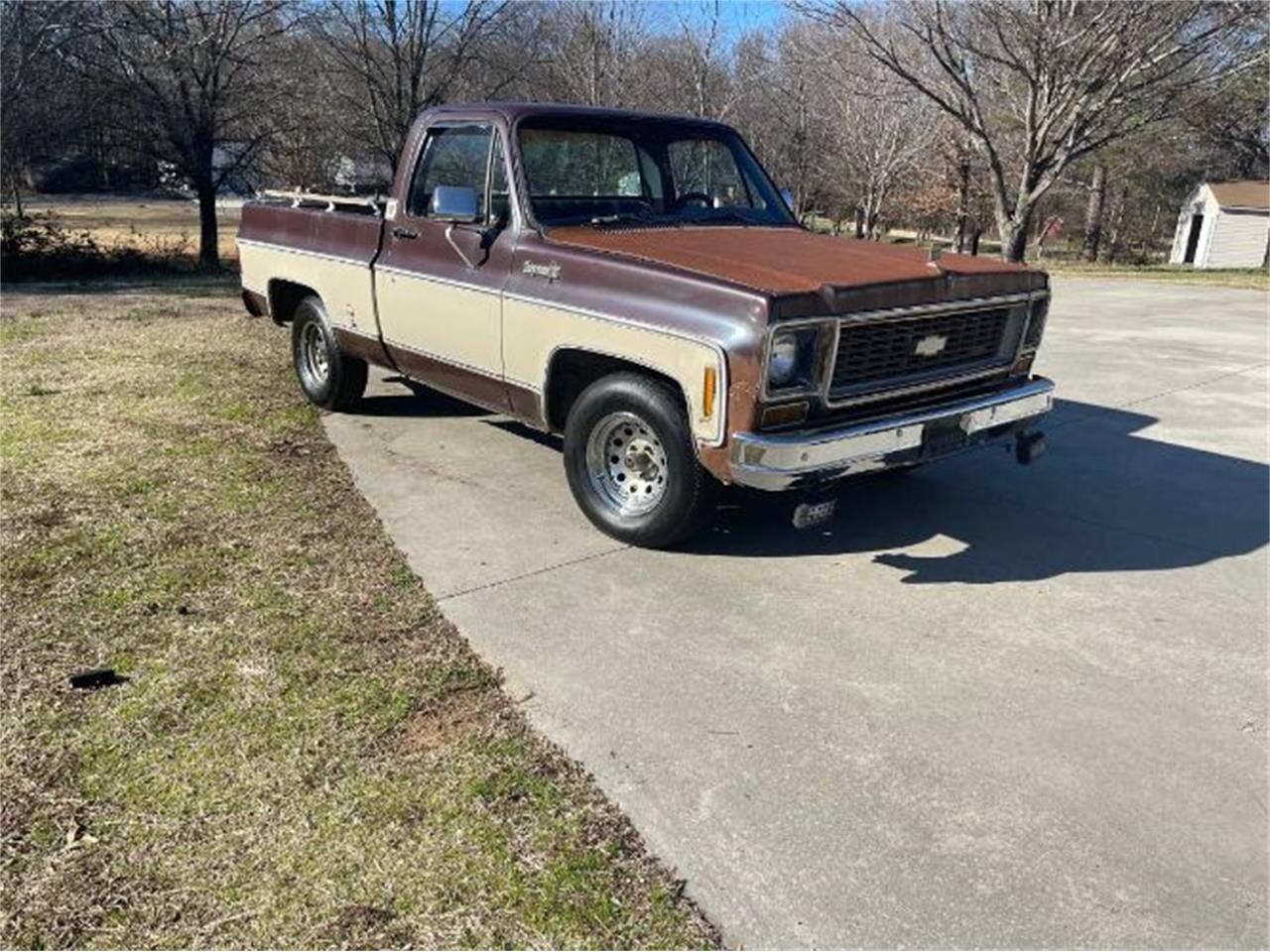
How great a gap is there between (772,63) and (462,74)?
8.21 meters

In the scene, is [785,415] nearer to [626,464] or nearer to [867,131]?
[626,464]

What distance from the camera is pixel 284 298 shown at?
23.8 ft

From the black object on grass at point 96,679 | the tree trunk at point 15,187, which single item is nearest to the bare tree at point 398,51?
the tree trunk at point 15,187

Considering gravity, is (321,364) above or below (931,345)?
below

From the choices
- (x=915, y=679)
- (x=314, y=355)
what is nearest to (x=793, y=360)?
(x=915, y=679)

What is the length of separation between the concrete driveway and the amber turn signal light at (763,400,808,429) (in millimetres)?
796

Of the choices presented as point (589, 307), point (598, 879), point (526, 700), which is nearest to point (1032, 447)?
point (589, 307)

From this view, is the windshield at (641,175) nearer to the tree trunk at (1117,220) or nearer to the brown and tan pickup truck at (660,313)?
the brown and tan pickup truck at (660,313)

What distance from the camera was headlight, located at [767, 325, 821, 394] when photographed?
3873 mm

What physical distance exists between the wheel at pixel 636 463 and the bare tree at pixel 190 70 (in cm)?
1437

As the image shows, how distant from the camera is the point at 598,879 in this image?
2551 millimetres

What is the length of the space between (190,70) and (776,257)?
15.6m

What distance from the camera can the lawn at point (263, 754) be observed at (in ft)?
7.92

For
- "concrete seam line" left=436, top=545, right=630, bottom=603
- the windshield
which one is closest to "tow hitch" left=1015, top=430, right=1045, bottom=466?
the windshield
